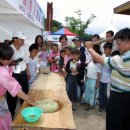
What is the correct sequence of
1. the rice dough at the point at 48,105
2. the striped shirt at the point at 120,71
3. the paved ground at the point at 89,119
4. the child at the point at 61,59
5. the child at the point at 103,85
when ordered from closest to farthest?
the striped shirt at the point at 120,71
the rice dough at the point at 48,105
the paved ground at the point at 89,119
the child at the point at 103,85
the child at the point at 61,59

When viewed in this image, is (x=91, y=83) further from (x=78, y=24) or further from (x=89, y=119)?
(x=78, y=24)

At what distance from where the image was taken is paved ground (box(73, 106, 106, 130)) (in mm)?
4676

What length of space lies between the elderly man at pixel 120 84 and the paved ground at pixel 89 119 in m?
1.53

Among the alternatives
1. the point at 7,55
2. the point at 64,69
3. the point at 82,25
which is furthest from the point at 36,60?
the point at 82,25

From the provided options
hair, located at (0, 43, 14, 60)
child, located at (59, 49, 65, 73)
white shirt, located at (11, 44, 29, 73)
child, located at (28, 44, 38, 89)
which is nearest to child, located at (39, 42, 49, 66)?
child, located at (59, 49, 65, 73)

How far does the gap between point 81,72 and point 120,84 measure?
9.31ft

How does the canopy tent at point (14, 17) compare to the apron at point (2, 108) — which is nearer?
the apron at point (2, 108)

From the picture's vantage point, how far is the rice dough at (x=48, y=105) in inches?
127

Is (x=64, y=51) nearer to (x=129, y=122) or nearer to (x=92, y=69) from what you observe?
(x=92, y=69)

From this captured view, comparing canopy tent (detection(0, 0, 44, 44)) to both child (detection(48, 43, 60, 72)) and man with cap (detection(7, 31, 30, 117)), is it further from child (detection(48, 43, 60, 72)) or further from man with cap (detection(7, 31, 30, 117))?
child (detection(48, 43, 60, 72))

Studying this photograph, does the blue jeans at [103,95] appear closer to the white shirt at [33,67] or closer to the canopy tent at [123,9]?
the white shirt at [33,67]

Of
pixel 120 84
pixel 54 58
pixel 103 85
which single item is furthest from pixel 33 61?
pixel 120 84

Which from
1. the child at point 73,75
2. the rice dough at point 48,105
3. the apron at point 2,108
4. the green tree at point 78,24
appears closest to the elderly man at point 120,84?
the rice dough at point 48,105

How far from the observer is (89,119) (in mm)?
5062
